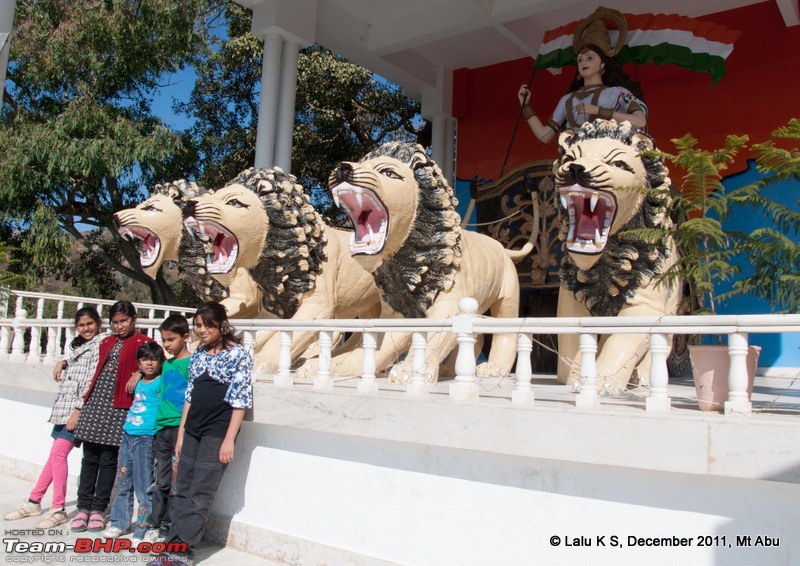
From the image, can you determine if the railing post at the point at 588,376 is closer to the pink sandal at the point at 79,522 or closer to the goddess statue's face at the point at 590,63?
the pink sandal at the point at 79,522

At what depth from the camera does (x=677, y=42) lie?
5.65 meters

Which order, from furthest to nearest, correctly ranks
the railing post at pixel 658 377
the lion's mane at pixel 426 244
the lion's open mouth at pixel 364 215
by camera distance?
1. the lion's mane at pixel 426 244
2. the lion's open mouth at pixel 364 215
3. the railing post at pixel 658 377

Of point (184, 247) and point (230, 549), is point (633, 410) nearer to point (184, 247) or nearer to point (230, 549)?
point (230, 549)

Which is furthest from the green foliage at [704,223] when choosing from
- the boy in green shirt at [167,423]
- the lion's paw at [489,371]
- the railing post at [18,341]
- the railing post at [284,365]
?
the railing post at [18,341]

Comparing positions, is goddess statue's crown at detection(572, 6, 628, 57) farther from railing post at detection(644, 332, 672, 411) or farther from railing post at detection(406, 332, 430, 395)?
railing post at detection(644, 332, 672, 411)

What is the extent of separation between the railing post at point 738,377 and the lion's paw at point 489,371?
2.16 metres

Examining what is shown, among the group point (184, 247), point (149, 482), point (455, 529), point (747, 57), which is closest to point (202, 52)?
point (184, 247)

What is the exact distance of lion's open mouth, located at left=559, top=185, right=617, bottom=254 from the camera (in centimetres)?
370

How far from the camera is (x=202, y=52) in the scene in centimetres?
1098

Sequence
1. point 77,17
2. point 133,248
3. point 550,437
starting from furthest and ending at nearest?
point 133,248
point 77,17
point 550,437

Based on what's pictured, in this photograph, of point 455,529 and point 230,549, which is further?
point 230,549

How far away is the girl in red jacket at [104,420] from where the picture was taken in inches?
142

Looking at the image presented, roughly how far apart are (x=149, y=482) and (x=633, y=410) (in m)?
2.32

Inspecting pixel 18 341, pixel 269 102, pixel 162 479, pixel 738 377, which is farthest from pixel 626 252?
pixel 269 102
